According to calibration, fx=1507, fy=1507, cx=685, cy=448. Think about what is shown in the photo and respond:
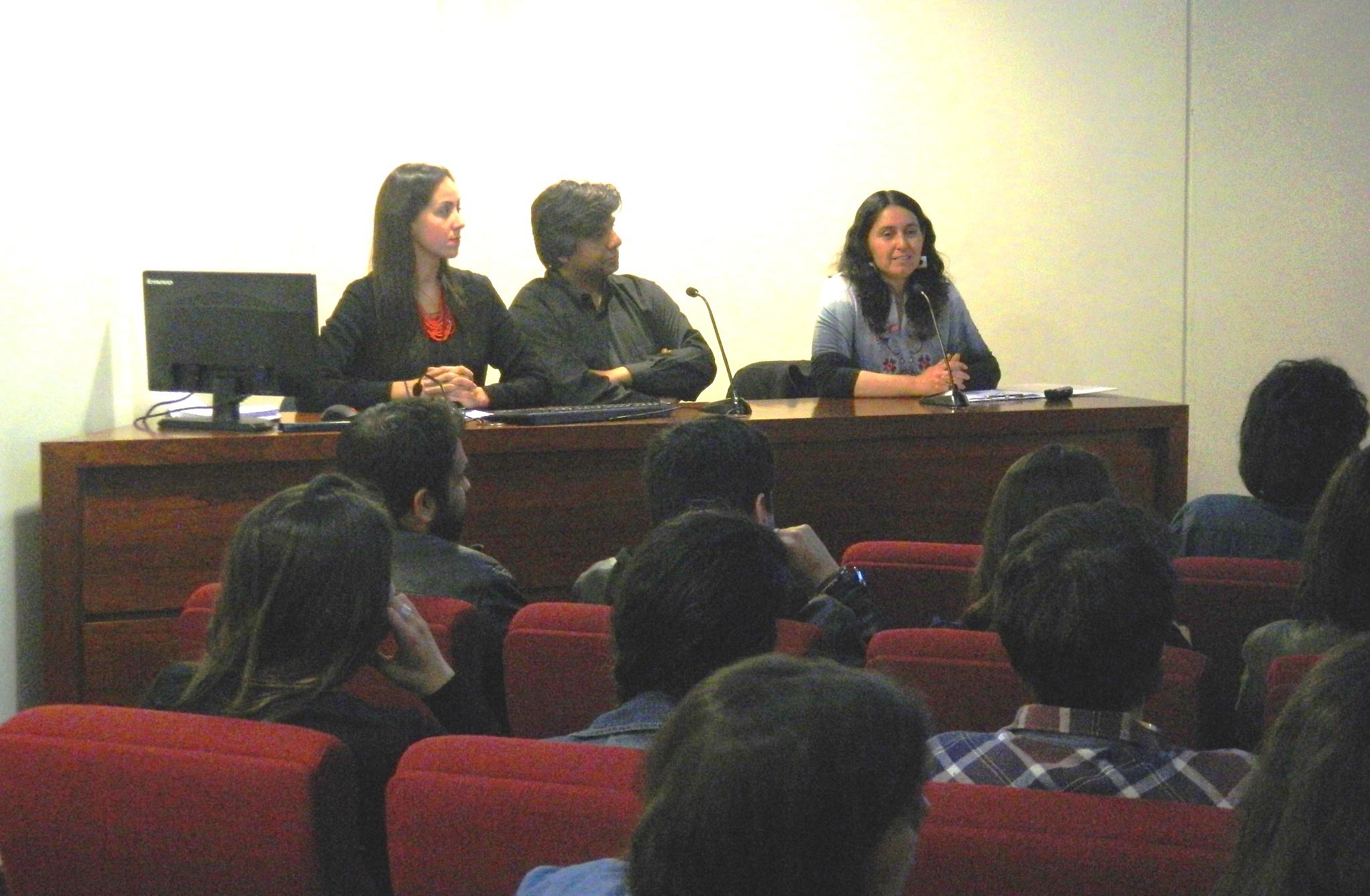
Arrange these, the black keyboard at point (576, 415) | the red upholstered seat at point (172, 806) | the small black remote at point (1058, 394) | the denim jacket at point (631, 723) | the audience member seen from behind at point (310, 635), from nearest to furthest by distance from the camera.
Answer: the red upholstered seat at point (172, 806)
the denim jacket at point (631, 723)
the audience member seen from behind at point (310, 635)
the black keyboard at point (576, 415)
the small black remote at point (1058, 394)

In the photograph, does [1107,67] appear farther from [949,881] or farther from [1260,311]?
[949,881]

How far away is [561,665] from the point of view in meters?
2.12

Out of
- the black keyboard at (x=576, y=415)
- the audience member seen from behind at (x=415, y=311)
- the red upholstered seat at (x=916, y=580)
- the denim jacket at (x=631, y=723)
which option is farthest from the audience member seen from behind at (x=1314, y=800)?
the audience member seen from behind at (x=415, y=311)

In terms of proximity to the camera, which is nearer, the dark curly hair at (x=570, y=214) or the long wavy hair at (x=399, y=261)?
the long wavy hair at (x=399, y=261)

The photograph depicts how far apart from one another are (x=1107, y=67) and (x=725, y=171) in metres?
1.62

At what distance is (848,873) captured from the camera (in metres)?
0.92

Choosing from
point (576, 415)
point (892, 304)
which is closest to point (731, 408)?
point (576, 415)

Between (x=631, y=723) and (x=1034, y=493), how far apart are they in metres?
1.03

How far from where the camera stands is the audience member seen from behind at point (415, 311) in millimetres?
4074

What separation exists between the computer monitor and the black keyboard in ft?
1.58

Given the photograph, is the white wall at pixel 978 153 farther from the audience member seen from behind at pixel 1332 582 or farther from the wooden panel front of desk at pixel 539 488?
the audience member seen from behind at pixel 1332 582

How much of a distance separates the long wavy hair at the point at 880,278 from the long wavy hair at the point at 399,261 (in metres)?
1.42

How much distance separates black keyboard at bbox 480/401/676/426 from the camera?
12.0 feet

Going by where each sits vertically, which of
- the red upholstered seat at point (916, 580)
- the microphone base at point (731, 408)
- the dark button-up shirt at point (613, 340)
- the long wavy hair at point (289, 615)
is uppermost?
the dark button-up shirt at point (613, 340)
